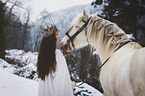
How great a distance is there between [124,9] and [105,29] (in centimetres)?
355

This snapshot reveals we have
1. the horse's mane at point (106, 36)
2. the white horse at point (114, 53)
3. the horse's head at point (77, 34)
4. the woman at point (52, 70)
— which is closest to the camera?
the white horse at point (114, 53)

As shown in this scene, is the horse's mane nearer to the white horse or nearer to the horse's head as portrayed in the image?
the white horse

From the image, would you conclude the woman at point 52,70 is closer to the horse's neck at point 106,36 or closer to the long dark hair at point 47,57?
the long dark hair at point 47,57

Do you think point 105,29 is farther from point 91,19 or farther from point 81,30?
point 81,30

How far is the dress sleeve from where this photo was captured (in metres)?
1.44

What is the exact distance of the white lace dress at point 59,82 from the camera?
1.44 m

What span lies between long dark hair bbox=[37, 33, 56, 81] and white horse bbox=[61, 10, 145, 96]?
42 centimetres

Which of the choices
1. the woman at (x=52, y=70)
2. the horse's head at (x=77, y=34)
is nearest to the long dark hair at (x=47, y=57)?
the woman at (x=52, y=70)

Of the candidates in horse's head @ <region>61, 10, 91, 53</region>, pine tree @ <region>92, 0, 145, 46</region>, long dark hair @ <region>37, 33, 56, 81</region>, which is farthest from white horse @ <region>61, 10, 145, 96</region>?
pine tree @ <region>92, 0, 145, 46</region>

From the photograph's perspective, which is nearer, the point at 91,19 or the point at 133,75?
the point at 133,75

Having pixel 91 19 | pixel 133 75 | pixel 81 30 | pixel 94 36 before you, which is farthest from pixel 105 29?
pixel 133 75

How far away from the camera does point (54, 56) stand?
1.49 meters

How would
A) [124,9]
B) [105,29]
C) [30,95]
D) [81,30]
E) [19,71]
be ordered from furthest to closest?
[19,71] → [124,9] → [30,95] → [81,30] → [105,29]

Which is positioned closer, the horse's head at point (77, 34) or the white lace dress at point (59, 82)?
the white lace dress at point (59, 82)
